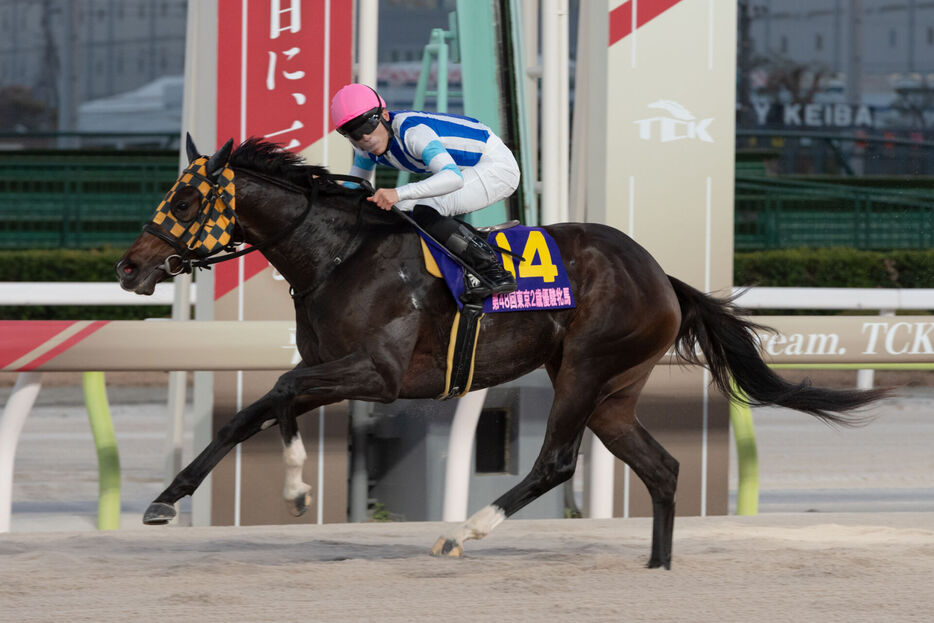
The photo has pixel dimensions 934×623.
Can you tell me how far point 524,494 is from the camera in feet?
14.2

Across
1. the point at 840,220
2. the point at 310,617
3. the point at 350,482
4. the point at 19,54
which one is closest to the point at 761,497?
the point at 350,482

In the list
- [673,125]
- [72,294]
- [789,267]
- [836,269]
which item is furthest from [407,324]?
[836,269]

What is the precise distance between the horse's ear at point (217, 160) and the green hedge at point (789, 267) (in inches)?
324

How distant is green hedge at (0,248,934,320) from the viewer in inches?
477

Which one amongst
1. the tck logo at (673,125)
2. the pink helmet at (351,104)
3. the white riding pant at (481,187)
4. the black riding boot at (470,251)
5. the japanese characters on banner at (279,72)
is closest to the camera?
the pink helmet at (351,104)

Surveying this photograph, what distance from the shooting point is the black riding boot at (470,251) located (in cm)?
420

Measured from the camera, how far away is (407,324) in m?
4.16

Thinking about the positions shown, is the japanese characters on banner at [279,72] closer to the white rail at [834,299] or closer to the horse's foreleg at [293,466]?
the horse's foreleg at [293,466]

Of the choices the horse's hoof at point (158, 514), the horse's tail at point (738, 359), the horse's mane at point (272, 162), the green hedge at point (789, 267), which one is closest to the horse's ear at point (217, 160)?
the horse's mane at point (272, 162)

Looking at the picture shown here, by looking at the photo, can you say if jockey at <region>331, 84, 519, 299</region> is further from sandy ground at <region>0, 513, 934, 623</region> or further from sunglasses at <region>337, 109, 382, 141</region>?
sandy ground at <region>0, 513, 934, 623</region>

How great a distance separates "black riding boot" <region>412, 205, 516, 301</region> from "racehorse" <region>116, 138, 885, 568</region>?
92 millimetres

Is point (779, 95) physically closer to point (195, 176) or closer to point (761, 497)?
point (761, 497)

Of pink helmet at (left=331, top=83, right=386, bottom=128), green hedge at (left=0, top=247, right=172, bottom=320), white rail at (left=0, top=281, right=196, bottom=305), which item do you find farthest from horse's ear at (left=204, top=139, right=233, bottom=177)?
green hedge at (left=0, top=247, right=172, bottom=320)

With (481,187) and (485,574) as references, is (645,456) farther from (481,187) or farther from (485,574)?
(481,187)
